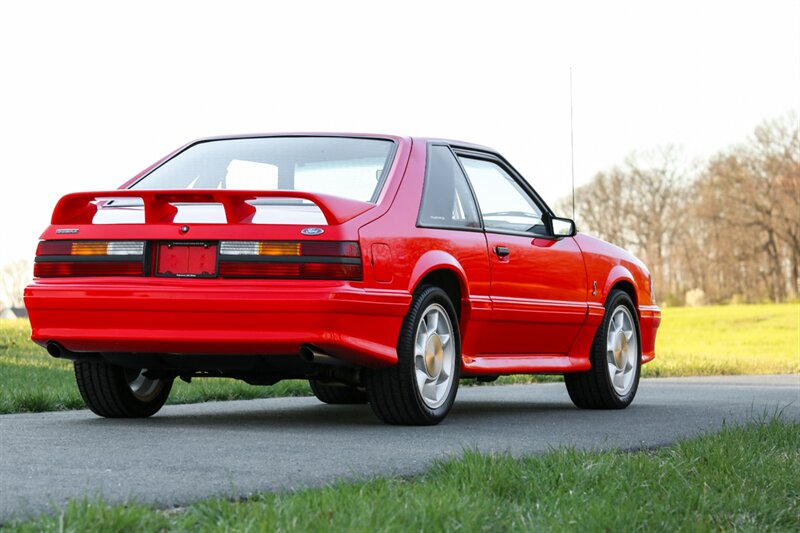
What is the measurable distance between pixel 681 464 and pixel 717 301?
189 ft

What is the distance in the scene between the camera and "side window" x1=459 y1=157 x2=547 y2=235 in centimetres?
773

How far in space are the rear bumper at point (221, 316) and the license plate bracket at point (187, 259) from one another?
4 centimetres

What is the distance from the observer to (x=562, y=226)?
8273mm

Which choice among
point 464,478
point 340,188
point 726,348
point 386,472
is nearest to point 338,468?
point 386,472

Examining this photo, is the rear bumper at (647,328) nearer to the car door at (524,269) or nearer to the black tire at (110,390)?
the car door at (524,269)

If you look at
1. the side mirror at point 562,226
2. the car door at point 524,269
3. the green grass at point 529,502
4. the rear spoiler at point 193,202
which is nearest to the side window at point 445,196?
the car door at point 524,269

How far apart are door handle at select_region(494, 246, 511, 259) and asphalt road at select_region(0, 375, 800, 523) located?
97 cm

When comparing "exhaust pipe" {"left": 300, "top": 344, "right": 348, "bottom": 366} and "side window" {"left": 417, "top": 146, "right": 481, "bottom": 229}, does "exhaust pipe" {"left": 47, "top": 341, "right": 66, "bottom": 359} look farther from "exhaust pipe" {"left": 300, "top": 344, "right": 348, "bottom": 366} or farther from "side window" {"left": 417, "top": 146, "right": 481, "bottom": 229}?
"side window" {"left": 417, "top": 146, "right": 481, "bottom": 229}

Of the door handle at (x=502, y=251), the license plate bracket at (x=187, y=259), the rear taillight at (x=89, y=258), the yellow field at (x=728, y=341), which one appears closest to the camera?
the license plate bracket at (x=187, y=259)

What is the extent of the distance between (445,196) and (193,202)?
5.07 ft

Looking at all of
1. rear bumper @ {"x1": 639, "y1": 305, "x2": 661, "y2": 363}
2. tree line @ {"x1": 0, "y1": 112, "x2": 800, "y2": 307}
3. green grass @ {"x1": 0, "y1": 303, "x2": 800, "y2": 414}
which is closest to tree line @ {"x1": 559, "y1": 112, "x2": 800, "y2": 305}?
tree line @ {"x1": 0, "y1": 112, "x2": 800, "y2": 307}

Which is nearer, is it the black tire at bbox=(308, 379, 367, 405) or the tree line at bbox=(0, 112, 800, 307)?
the black tire at bbox=(308, 379, 367, 405)

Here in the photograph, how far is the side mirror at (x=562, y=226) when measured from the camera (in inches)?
325

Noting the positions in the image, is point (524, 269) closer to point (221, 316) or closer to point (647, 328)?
point (647, 328)
